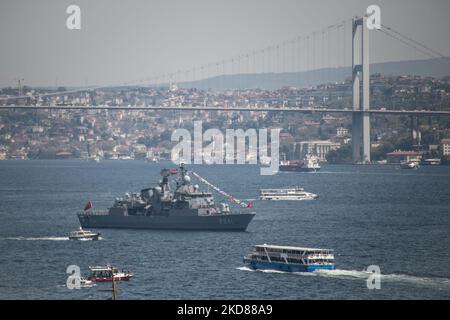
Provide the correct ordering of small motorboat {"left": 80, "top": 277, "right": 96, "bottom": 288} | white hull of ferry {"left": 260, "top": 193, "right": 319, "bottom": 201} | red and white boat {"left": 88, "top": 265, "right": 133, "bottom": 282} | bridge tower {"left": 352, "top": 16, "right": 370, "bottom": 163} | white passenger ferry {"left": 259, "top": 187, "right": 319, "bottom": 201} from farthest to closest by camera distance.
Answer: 1. bridge tower {"left": 352, "top": 16, "right": 370, "bottom": 163}
2. white passenger ferry {"left": 259, "top": 187, "right": 319, "bottom": 201}
3. white hull of ferry {"left": 260, "top": 193, "right": 319, "bottom": 201}
4. red and white boat {"left": 88, "top": 265, "right": 133, "bottom": 282}
5. small motorboat {"left": 80, "top": 277, "right": 96, "bottom": 288}

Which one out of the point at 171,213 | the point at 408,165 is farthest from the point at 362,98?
the point at 171,213

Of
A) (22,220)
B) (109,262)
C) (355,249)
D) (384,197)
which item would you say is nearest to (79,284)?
(109,262)

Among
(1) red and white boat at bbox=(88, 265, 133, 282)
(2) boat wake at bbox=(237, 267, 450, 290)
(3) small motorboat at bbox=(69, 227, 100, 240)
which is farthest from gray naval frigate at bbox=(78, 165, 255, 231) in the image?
(1) red and white boat at bbox=(88, 265, 133, 282)

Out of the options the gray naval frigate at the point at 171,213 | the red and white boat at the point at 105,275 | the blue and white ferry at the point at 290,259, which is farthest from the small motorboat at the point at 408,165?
the red and white boat at the point at 105,275

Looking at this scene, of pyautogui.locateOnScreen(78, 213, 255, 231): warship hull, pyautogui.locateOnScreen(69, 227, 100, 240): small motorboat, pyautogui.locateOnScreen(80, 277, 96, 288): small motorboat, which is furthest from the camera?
pyautogui.locateOnScreen(78, 213, 255, 231): warship hull

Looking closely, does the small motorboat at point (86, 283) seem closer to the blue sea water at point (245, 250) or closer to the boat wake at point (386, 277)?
the blue sea water at point (245, 250)

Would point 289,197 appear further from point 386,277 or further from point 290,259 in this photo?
point 386,277

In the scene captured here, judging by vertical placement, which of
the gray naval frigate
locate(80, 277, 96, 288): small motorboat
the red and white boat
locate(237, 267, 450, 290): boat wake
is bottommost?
locate(237, 267, 450, 290): boat wake

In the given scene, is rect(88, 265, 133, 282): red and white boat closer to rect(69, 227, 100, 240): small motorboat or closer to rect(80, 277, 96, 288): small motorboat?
rect(80, 277, 96, 288): small motorboat
